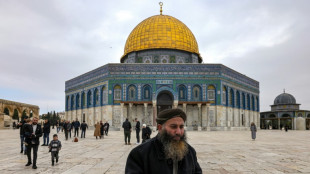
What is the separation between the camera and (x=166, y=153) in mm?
2295

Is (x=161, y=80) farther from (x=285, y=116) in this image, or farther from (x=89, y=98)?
(x=285, y=116)

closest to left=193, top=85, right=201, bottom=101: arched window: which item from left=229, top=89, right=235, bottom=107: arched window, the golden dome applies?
left=229, top=89, right=235, bottom=107: arched window

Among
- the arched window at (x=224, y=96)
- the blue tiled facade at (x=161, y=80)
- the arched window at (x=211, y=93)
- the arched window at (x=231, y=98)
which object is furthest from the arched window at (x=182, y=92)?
the arched window at (x=231, y=98)

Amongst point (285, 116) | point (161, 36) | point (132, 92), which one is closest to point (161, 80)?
point (132, 92)

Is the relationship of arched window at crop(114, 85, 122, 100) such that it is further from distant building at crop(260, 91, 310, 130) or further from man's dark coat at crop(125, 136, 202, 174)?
man's dark coat at crop(125, 136, 202, 174)

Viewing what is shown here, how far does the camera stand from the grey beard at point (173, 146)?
2294 mm

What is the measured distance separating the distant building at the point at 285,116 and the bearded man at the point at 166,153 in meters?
48.2

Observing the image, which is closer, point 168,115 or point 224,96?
point 168,115

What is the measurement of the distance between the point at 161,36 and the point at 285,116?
29720mm

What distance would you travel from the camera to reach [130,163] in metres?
2.28

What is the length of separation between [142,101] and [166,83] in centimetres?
357

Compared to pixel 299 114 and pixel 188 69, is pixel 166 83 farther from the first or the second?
pixel 299 114

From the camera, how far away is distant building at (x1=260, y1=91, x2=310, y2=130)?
48531 millimetres

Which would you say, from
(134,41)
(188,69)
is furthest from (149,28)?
(188,69)
